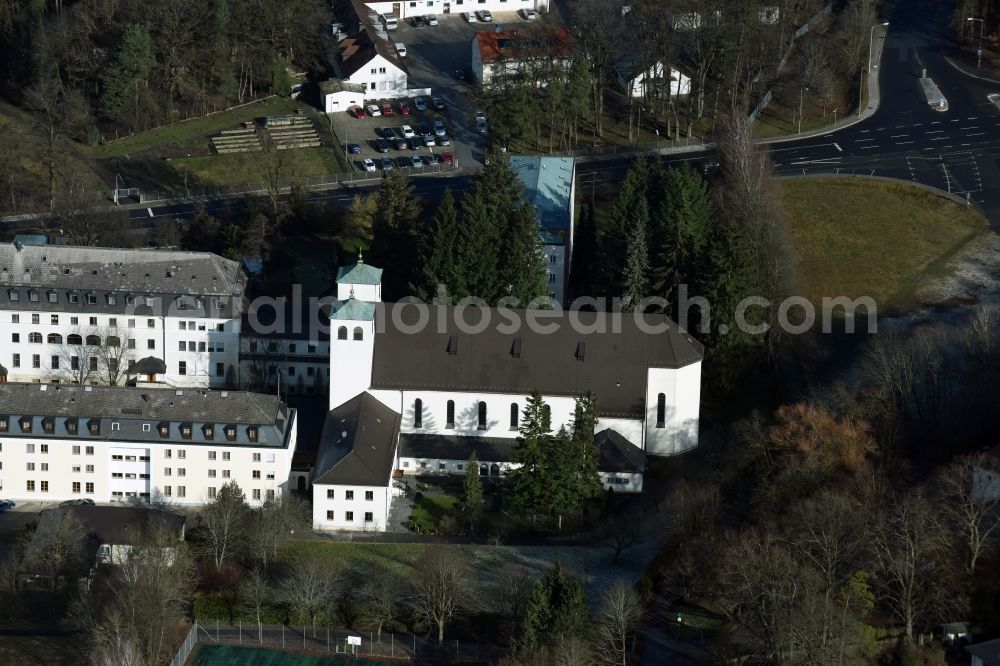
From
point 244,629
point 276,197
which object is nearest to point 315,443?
point 244,629

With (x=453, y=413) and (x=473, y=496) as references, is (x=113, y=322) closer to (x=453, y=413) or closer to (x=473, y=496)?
(x=453, y=413)

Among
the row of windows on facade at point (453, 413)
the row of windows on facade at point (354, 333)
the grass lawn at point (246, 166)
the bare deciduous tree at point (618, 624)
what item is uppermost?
the grass lawn at point (246, 166)

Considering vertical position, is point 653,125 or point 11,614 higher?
point 653,125

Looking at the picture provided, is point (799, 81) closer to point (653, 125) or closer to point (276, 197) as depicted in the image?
point (653, 125)

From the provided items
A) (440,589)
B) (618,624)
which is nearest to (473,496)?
(440,589)

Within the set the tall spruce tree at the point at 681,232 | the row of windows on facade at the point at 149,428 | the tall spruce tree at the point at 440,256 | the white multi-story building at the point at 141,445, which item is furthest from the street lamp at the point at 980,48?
the row of windows on facade at the point at 149,428

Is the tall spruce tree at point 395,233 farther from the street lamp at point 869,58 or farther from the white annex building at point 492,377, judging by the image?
the street lamp at point 869,58

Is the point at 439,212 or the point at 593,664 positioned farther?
the point at 439,212
